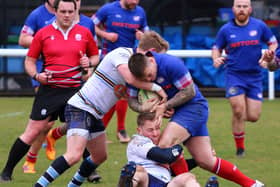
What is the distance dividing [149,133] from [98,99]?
641mm

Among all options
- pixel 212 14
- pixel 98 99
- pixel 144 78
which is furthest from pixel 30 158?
pixel 212 14

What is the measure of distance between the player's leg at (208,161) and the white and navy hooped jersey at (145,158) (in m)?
0.64

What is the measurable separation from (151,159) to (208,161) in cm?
92

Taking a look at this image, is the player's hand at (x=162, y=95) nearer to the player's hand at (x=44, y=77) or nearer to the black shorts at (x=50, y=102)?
the black shorts at (x=50, y=102)

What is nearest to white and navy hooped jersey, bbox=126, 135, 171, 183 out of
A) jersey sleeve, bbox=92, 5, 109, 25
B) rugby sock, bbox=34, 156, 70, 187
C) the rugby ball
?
the rugby ball

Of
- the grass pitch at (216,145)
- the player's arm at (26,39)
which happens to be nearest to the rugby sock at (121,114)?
the grass pitch at (216,145)

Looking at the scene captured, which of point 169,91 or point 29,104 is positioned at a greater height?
point 169,91

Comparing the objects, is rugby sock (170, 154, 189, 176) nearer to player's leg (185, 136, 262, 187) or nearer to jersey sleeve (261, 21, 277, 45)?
player's leg (185, 136, 262, 187)

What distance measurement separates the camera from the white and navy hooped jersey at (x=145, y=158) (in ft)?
25.1

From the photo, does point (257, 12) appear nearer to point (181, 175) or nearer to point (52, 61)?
point (52, 61)

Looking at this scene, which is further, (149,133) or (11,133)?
(11,133)

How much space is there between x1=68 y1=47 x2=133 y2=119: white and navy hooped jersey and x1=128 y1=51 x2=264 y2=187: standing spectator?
8.5 inches

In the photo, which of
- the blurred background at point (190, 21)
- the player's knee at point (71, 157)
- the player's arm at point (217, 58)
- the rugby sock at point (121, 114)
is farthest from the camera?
the blurred background at point (190, 21)

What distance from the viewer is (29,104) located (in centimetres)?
1786
